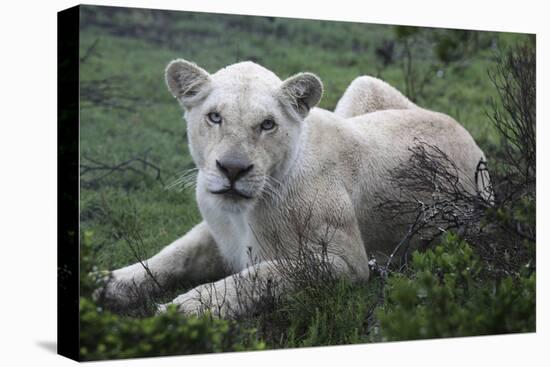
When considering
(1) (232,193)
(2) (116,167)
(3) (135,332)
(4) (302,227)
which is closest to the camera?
(3) (135,332)

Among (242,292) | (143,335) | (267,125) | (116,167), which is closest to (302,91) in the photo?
(267,125)

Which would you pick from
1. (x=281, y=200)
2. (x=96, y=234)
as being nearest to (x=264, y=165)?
(x=281, y=200)

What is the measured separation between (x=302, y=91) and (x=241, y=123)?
523 mm

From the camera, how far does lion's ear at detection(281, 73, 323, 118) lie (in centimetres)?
609

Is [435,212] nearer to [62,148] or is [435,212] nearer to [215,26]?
[62,148]

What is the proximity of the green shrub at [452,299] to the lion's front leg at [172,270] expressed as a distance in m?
1.42

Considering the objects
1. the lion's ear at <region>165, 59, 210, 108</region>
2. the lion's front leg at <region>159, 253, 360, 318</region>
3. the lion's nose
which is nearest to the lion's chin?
the lion's nose

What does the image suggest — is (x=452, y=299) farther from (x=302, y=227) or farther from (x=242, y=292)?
(x=242, y=292)

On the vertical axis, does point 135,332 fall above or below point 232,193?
below

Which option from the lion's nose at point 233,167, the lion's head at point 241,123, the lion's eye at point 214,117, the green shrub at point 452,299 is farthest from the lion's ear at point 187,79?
the green shrub at point 452,299

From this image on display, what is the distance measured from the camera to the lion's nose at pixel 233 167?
5695 mm

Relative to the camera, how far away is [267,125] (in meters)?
6.01

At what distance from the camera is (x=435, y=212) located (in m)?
7.15

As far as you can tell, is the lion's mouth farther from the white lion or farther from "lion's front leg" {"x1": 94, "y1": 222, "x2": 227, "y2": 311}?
"lion's front leg" {"x1": 94, "y1": 222, "x2": 227, "y2": 311}
